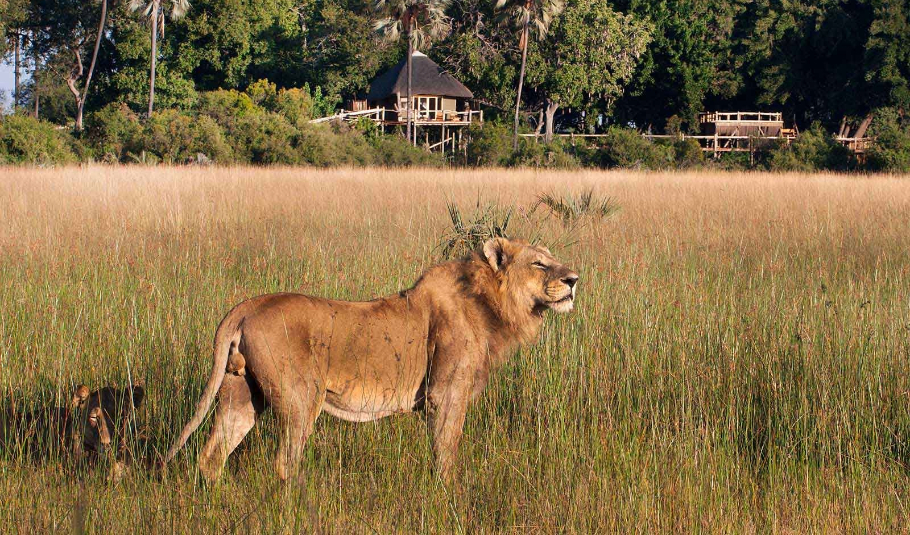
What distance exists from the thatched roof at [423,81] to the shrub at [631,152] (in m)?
12.8

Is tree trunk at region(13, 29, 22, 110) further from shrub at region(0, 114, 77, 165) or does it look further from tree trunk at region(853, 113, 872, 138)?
tree trunk at region(853, 113, 872, 138)

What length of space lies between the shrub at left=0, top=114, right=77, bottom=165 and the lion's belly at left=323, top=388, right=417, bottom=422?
2267 centimetres

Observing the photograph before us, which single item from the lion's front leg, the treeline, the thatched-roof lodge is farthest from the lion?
the thatched-roof lodge

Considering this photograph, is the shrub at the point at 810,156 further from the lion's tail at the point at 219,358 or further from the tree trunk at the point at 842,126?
the lion's tail at the point at 219,358

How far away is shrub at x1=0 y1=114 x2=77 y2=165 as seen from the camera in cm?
2439

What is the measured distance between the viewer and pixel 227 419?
3.46 m

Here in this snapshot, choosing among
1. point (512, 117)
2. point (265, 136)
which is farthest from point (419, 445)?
point (512, 117)

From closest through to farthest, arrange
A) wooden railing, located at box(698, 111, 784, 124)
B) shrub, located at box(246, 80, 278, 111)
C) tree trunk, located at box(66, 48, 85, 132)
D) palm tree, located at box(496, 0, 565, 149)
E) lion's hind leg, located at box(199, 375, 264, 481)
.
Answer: lion's hind leg, located at box(199, 375, 264, 481) < shrub, located at box(246, 80, 278, 111) < palm tree, located at box(496, 0, 565, 149) < wooden railing, located at box(698, 111, 784, 124) < tree trunk, located at box(66, 48, 85, 132)

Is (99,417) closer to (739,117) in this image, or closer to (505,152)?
(505,152)

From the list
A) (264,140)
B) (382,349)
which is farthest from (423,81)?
(382,349)

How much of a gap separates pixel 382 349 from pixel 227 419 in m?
0.63

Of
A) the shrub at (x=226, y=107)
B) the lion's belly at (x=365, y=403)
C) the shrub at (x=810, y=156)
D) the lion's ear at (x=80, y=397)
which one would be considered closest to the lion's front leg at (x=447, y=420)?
the lion's belly at (x=365, y=403)

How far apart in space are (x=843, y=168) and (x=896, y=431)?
98.7 feet

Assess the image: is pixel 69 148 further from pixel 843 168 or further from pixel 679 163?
pixel 843 168
